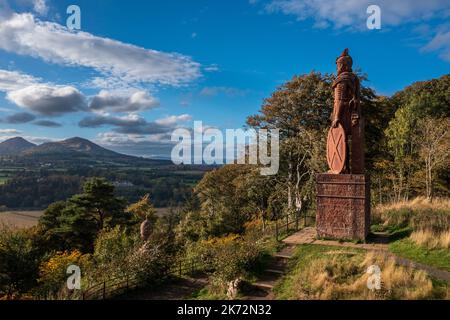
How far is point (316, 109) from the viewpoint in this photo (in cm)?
2119

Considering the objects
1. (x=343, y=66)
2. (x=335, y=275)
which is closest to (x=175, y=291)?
(x=335, y=275)

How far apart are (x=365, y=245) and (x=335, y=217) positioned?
126cm

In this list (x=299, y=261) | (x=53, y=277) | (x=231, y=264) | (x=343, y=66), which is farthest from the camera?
(x=53, y=277)

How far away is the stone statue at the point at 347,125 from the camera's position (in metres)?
11.5

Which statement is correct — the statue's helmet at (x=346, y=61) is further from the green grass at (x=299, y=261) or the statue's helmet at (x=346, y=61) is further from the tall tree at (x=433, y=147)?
the tall tree at (x=433, y=147)

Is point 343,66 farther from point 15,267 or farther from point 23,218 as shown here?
point 23,218

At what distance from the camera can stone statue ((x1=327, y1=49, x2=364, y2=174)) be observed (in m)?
11.5

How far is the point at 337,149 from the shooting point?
11.7m

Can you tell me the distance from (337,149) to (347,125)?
3.02 ft

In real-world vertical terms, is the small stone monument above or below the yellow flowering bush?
above

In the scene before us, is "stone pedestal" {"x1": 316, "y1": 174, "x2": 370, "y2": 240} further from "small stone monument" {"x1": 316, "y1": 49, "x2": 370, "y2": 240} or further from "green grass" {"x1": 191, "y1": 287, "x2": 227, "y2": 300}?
"green grass" {"x1": 191, "y1": 287, "x2": 227, "y2": 300}


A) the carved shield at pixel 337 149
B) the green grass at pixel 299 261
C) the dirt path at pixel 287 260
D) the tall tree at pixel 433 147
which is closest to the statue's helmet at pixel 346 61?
the carved shield at pixel 337 149

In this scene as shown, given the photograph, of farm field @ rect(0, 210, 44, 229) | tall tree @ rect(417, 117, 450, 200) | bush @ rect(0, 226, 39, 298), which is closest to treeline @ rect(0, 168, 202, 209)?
farm field @ rect(0, 210, 44, 229)

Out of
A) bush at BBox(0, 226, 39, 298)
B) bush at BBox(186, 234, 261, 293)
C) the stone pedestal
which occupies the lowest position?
bush at BBox(0, 226, 39, 298)
